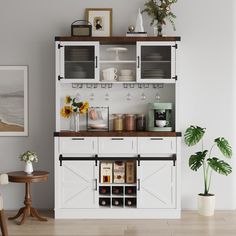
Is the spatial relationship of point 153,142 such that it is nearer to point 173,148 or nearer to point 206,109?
point 173,148

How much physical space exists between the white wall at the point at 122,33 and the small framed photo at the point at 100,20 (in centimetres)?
8

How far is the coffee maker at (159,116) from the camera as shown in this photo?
19.9 feet

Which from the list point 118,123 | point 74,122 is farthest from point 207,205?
point 74,122

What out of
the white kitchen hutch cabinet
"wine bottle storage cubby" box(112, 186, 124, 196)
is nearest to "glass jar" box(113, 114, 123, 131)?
the white kitchen hutch cabinet

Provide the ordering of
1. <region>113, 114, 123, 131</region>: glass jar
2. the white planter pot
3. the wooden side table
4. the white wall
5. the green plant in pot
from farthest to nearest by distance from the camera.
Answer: the white wall, <region>113, 114, 123, 131</region>: glass jar, the green plant in pot, the white planter pot, the wooden side table

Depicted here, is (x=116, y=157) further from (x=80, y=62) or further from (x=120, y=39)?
(x=120, y=39)

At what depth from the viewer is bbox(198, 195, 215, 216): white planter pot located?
602 cm

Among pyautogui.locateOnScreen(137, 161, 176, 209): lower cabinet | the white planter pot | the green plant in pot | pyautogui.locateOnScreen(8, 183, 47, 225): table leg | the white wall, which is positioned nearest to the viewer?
pyautogui.locateOnScreen(8, 183, 47, 225): table leg

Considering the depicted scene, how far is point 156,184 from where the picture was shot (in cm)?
592

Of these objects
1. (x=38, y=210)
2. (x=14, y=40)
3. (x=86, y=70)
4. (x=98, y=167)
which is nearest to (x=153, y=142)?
(x=98, y=167)

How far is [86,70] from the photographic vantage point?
603 centimetres

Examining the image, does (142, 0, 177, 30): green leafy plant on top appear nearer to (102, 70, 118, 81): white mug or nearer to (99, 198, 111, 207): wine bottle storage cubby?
(102, 70, 118, 81): white mug

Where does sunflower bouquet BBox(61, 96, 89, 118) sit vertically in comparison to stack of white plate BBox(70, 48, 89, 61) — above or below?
below

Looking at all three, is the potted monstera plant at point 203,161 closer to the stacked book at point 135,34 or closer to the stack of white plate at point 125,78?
the stack of white plate at point 125,78
